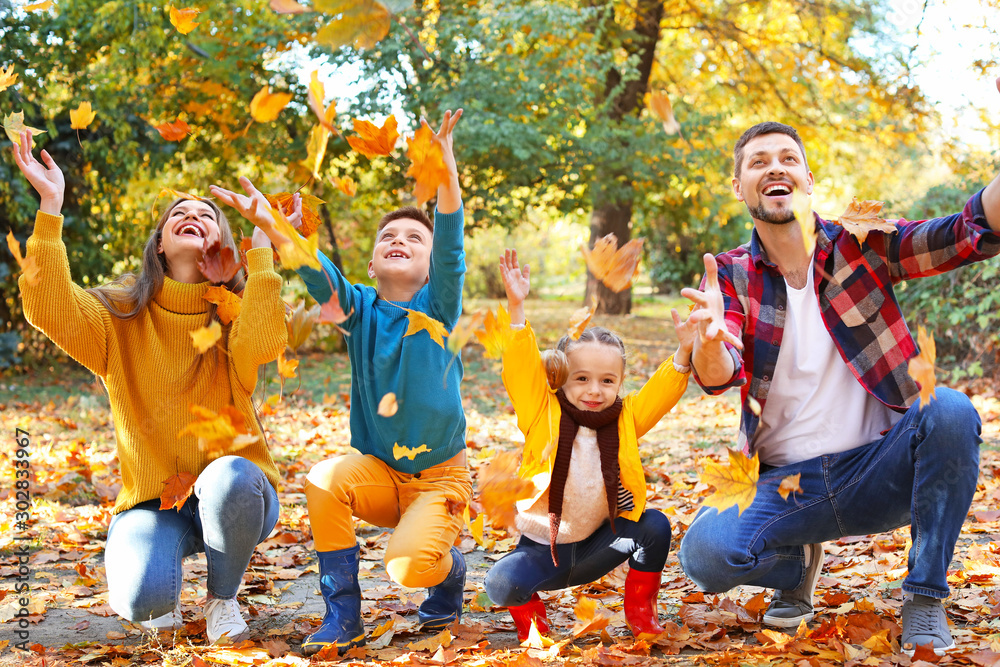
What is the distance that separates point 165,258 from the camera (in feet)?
9.74

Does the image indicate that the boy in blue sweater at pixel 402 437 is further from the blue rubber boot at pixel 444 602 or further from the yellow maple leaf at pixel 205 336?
the yellow maple leaf at pixel 205 336

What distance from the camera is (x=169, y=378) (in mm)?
2832

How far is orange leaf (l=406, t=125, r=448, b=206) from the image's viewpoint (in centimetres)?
268

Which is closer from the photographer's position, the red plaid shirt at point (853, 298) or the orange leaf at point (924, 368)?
the orange leaf at point (924, 368)

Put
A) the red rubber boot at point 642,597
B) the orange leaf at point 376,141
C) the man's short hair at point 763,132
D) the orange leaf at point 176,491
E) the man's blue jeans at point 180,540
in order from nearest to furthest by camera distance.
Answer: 1. the man's blue jeans at point 180,540
2. the red rubber boot at point 642,597
3. the orange leaf at point 176,491
4. the man's short hair at point 763,132
5. the orange leaf at point 376,141

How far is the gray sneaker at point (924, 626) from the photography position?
7.40 ft

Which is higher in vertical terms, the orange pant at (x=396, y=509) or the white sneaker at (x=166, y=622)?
the orange pant at (x=396, y=509)

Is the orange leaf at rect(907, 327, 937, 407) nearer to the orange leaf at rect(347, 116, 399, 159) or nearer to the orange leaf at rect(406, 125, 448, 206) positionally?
the orange leaf at rect(406, 125, 448, 206)

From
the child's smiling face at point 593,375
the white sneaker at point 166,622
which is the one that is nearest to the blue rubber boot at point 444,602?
the child's smiling face at point 593,375

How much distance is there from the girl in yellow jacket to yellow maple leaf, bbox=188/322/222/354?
1028mm

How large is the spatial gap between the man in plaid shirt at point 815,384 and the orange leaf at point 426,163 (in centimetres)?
91

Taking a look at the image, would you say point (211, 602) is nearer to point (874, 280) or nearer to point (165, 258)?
point (165, 258)

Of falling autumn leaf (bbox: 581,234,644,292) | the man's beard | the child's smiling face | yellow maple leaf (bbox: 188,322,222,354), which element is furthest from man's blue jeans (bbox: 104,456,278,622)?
the man's beard

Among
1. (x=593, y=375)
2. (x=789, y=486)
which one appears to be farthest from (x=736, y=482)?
(x=593, y=375)
